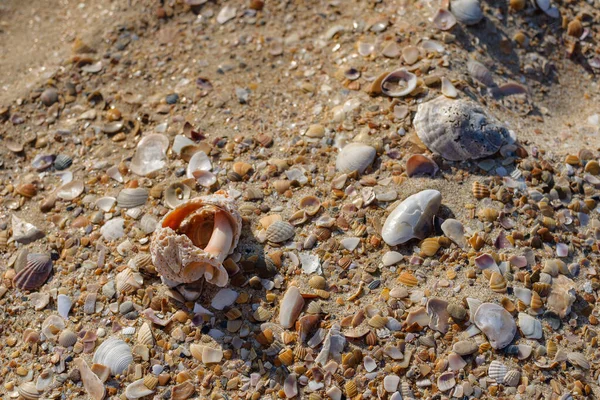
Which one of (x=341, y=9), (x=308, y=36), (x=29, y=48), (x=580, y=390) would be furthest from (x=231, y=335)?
(x=29, y=48)

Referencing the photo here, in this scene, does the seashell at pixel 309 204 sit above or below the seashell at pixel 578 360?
above

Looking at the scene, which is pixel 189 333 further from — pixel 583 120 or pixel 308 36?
pixel 583 120

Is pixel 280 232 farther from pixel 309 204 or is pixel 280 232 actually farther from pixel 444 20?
pixel 444 20

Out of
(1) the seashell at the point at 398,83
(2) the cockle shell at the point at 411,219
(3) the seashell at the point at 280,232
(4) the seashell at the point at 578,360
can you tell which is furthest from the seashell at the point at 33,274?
(4) the seashell at the point at 578,360

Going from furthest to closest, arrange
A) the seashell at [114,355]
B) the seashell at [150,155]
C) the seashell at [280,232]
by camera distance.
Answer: the seashell at [150,155]
the seashell at [280,232]
the seashell at [114,355]

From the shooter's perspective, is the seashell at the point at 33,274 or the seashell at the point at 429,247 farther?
the seashell at the point at 33,274

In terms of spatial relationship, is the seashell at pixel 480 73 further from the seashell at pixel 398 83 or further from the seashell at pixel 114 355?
the seashell at pixel 114 355

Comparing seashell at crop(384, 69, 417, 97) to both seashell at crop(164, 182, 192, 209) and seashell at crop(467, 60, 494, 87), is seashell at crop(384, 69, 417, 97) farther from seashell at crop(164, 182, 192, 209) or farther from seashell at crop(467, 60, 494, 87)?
seashell at crop(164, 182, 192, 209)
